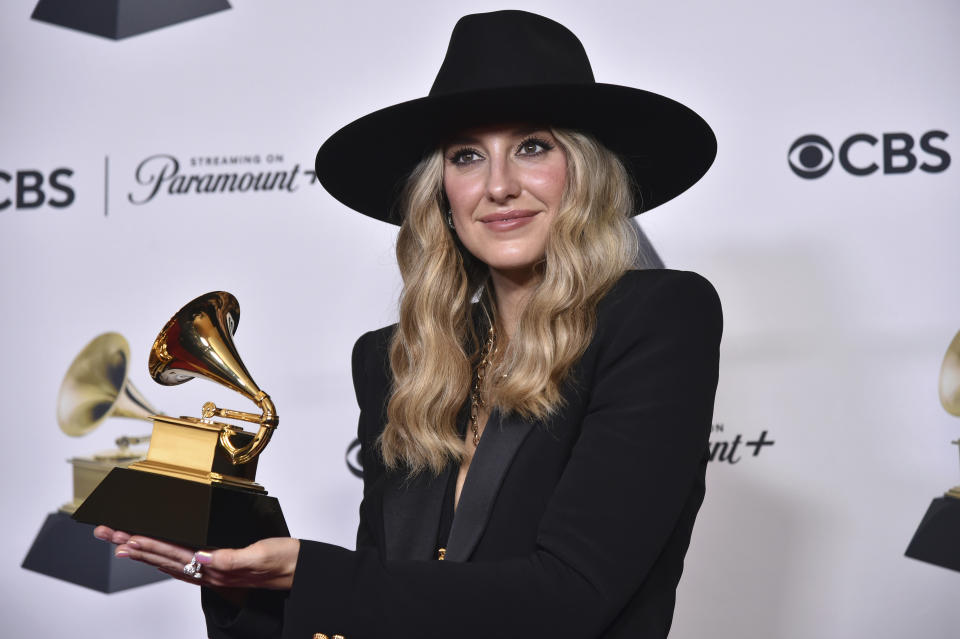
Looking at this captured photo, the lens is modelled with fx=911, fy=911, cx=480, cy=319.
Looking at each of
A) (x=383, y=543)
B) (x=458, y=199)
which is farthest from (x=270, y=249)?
(x=383, y=543)

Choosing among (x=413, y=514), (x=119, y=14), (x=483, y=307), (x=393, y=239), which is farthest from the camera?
(x=119, y=14)

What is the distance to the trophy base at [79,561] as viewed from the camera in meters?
3.22

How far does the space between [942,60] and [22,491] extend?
11.0 feet

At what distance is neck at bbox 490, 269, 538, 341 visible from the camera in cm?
194

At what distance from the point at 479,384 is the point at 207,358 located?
59cm

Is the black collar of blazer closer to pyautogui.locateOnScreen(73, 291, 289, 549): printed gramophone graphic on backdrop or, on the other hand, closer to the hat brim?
pyautogui.locateOnScreen(73, 291, 289, 549): printed gramophone graphic on backdrop

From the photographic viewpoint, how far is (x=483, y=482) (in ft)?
5.36

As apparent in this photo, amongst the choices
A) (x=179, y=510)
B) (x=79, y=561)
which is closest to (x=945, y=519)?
(x=179, y=510)

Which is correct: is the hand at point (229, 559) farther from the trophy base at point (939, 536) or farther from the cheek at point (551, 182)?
the trophy base at point (939, 536)

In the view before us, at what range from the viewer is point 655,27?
2.85 m

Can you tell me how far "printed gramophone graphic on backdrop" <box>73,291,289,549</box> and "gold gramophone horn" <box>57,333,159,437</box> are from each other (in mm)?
1702

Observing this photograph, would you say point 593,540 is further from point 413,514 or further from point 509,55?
point 509,55

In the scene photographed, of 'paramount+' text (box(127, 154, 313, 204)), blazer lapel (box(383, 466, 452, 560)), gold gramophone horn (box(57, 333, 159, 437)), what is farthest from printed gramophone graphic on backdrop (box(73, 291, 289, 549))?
gold gramophone horn (box(57, 333, 159, 437))

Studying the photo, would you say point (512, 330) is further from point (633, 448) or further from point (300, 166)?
point (300, 166)
